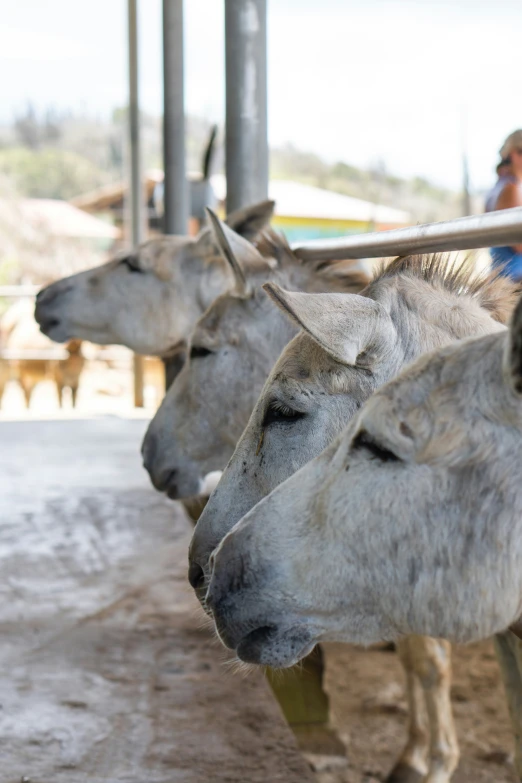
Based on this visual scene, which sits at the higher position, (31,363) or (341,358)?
(341,358)

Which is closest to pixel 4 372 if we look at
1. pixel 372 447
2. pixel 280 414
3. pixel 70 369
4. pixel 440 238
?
pixel 70 369

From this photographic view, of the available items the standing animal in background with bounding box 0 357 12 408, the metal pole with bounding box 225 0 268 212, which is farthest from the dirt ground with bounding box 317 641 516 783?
the standing animal in background with bounding box 0 357 12 408

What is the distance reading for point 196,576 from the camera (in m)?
2.26

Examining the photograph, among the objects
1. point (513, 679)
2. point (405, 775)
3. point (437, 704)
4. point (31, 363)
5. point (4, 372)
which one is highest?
point (513, 679)

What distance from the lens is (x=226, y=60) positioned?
4.19m

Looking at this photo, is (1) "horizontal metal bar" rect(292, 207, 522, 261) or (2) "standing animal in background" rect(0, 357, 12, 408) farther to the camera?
(2) "standing animal in background" rect(0, 357, 12, 408)

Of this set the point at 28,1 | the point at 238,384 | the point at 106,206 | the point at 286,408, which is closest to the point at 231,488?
the point at 286,408

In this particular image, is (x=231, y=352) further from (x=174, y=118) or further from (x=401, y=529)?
(x=174, y=118)

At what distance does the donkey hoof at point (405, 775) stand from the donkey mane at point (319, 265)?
199 centimetres

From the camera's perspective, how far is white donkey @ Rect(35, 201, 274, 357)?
4.06 metres

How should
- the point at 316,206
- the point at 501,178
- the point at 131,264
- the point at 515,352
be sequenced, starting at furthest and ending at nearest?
the point at 316,206 → the point at 501,178 → the point at 131,264 → the point at 515,352

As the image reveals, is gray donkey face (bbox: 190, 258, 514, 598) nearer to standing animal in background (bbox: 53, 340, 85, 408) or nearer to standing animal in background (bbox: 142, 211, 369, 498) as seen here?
standing animal in background (bbox: 142, 211, 369, 498)

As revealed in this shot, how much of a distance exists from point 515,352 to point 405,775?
109 inches

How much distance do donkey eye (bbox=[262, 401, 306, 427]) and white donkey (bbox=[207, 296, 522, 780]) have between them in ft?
1.43
